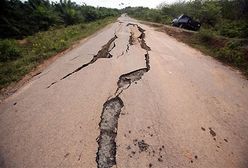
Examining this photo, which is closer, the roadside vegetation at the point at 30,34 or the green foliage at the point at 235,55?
the roadside vegetation at the point at 30,34

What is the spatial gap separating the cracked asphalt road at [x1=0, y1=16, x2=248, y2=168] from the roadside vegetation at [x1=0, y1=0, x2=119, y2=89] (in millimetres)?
1858

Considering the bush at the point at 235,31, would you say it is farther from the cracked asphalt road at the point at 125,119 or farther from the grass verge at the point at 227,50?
the cracked asphalt road at the point at 125,119

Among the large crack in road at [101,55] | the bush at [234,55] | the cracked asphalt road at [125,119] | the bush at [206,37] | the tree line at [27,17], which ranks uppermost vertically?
the cracked asphalt road at [125,119]

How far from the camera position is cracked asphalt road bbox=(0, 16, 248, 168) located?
9.93 ft

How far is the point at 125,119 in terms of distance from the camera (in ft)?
12.6

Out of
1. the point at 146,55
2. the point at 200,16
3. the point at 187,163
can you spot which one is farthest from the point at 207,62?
the point at 200,16

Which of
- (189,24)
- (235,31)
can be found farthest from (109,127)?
(189,24)

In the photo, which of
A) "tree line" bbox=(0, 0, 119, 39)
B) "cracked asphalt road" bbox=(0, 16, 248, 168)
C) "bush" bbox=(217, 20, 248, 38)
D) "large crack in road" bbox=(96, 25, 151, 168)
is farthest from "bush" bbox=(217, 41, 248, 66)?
"tree line" bbox=(0, 0, 119, 39)

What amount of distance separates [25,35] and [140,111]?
17857mm

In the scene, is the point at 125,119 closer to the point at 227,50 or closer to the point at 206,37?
the point at 227,50

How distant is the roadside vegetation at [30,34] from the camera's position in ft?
25.5

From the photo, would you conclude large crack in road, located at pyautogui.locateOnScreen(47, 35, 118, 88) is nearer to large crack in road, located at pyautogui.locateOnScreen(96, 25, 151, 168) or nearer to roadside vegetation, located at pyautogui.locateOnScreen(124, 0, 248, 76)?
large crack in road, located at pyautogui.locateOnScreen(96, 25, 151, 168)

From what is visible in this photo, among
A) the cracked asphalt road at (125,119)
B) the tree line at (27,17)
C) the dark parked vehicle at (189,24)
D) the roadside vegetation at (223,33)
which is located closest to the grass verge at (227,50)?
the roadside vegetation at (223,33)

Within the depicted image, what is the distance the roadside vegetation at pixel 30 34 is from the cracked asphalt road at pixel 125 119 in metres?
1.86
